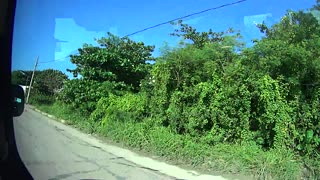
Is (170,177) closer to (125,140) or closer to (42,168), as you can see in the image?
(42,168)

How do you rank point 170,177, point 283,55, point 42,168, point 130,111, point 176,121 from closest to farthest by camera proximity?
point 42,168, point 170,177, point 283,55, point 176,121, point 130,111

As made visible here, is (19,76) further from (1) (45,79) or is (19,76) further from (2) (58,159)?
(2) (58,159)

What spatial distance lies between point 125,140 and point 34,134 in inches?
258

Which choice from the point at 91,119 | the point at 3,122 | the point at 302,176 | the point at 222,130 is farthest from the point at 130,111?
the point at 3,122

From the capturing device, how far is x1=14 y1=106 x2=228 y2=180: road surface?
6.82 metres

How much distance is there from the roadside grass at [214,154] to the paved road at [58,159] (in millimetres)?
508

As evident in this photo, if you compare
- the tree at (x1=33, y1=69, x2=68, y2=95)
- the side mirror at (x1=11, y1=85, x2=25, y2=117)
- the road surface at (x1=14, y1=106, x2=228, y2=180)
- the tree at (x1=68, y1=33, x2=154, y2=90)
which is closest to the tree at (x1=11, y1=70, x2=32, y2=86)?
the side mirror at (x1=11, y1=85, x2=25, y2=117)

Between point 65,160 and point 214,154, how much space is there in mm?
4248

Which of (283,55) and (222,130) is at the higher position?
(283,55)

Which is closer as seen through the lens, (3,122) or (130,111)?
(3,122)

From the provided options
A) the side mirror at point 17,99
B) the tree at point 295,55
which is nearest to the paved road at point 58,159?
the side mirror at point 17,99

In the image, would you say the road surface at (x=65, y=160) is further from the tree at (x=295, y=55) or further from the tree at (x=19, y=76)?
the tree at (x=295, y=55)

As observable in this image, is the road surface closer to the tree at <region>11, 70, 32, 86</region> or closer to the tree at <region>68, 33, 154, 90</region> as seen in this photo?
the tree at <region>11, 70, 32, 86</region>

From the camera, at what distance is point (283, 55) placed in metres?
11.6
